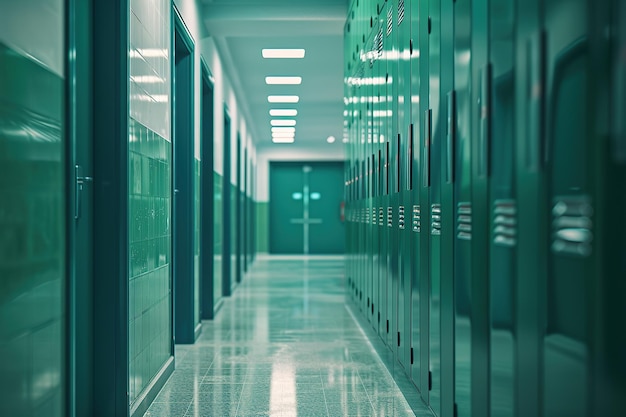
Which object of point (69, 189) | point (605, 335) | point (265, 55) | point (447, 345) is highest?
point (265, 55)

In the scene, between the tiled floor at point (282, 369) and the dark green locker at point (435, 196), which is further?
the tiled floor at point (282, 369)

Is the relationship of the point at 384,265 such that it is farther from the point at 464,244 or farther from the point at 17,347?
the point at 17,347

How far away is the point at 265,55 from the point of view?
9414 mm

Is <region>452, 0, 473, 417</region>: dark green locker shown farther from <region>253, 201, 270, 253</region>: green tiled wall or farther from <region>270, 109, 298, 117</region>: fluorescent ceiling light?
<region>253, 201, 270, 253</region>: green tiled wall

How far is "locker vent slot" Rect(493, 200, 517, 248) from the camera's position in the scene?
2119 mm

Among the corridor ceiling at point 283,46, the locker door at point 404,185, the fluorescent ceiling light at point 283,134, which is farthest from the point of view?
the fluorescent ceiling light at point 283,134

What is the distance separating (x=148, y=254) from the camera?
4.21 m

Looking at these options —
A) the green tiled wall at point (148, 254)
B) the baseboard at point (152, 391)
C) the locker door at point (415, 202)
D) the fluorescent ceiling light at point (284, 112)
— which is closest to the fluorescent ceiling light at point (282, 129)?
the fluorescent ceiling light at point (284, 112)

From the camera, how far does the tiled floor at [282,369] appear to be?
3.99 meters

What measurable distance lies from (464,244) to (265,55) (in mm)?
7134

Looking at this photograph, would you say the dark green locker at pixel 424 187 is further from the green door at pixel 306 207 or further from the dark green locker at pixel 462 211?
the green door at pixel 306 207

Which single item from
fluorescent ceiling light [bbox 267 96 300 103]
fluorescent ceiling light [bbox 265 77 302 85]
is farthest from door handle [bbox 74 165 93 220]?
fluorescent ceiling light [bbox 267 96 300 103]

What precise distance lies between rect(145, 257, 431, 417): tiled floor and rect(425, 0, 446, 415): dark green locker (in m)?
0.39

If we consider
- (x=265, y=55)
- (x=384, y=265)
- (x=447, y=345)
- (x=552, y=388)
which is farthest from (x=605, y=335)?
(x=265, y=55)
